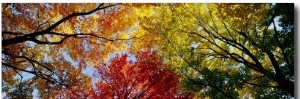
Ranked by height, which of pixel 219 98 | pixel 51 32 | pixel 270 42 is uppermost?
pixel 51 32

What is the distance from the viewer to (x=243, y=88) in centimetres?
425

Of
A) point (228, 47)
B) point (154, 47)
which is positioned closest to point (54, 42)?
point (154, 47)

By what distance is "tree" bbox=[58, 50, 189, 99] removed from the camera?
4434 mm

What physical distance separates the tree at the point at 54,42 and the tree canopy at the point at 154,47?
1 centimetres

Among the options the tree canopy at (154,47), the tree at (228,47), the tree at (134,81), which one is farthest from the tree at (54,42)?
the tree at (228,47)

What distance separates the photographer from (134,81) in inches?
191

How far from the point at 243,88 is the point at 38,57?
7.23 feet

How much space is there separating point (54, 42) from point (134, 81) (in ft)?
3.65

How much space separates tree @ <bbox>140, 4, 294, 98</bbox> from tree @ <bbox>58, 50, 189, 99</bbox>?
0.53ft

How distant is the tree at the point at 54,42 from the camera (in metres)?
4.16

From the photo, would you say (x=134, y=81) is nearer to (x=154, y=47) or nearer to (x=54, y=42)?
(x=154, y=47)

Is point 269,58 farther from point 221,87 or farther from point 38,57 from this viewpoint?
point 38,57

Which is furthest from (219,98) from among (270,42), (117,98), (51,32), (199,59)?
(51,32)

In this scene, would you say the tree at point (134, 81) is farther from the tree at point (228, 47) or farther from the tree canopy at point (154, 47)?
the tree at point (228, 47)
